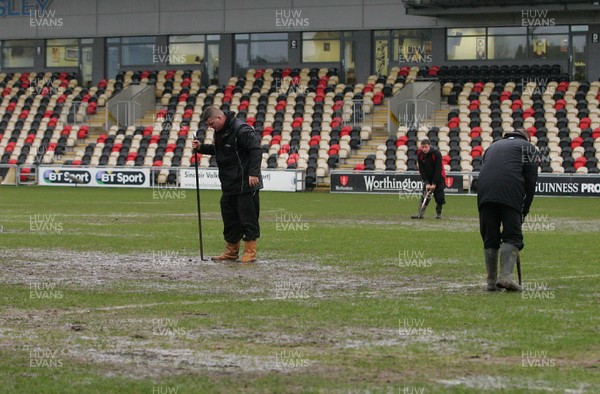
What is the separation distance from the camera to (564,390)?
7.90 m

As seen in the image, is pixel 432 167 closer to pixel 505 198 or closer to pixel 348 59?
pixel 505 198

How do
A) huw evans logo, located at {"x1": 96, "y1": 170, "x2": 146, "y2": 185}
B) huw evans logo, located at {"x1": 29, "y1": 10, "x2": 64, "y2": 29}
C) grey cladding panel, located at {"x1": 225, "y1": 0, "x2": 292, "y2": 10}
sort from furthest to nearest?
huw evans logo, located at {"x1": 29, "y1": 10, "x2": 64, "y2": 29} < grey cladding panel, located at {"x1": 225, "y1": 0, "x2": 292, "y2": 10} < huw evans logo, located at {"x1": 96, "y1": 170, "x2": 146, "y2": 185}

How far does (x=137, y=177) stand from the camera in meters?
50.9

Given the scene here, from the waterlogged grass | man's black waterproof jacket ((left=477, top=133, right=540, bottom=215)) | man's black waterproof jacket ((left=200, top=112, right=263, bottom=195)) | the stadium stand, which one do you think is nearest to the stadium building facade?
the stadium stand

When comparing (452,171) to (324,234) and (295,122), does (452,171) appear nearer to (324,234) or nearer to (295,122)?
(295,122)

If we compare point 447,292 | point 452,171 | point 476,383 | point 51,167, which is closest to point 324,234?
point 447,292

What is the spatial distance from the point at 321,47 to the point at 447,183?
53.7 ft

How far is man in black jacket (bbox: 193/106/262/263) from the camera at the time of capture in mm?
16828

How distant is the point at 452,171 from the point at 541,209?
12032mm

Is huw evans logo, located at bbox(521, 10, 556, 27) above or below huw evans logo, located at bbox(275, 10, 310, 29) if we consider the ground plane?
below

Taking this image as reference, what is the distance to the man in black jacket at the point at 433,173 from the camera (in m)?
29.8

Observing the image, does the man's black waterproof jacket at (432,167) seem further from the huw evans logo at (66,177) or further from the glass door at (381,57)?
the glass door at (381,57)

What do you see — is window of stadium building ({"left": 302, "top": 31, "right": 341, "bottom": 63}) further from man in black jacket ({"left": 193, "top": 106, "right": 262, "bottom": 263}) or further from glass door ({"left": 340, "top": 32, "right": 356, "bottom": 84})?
man in black jacket ({"left": 193, "top": 106, "right": 262, "bottom": 263})

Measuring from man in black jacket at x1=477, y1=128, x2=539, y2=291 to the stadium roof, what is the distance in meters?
38.9
